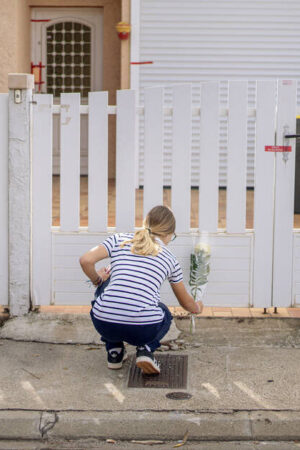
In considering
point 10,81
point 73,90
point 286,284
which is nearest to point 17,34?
point 73,90

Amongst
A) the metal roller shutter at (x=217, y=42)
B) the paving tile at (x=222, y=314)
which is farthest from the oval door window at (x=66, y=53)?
the paving tile at (x=222, y=314)

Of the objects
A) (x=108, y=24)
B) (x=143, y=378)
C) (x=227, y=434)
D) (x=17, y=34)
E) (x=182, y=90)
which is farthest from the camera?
(x=108, y=24)

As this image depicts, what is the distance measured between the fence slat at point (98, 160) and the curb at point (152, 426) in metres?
1.98

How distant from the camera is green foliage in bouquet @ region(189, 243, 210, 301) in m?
5.78

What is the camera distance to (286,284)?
5.90 m

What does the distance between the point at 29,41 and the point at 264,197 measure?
939 cm

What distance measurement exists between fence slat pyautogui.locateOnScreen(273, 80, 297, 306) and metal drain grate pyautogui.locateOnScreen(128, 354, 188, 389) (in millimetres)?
1131

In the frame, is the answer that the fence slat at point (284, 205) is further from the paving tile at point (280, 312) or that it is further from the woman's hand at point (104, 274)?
the woman's hand at point (104, 274)

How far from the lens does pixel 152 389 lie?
4.59 m

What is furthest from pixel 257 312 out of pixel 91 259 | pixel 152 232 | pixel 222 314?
pixel 91 259

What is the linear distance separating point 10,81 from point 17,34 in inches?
300

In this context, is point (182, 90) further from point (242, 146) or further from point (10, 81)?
point (10, 81)

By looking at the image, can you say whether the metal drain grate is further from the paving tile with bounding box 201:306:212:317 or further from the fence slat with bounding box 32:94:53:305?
the fence slat with bounding box 32:94:53:305

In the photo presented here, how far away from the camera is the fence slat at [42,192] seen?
586cm
